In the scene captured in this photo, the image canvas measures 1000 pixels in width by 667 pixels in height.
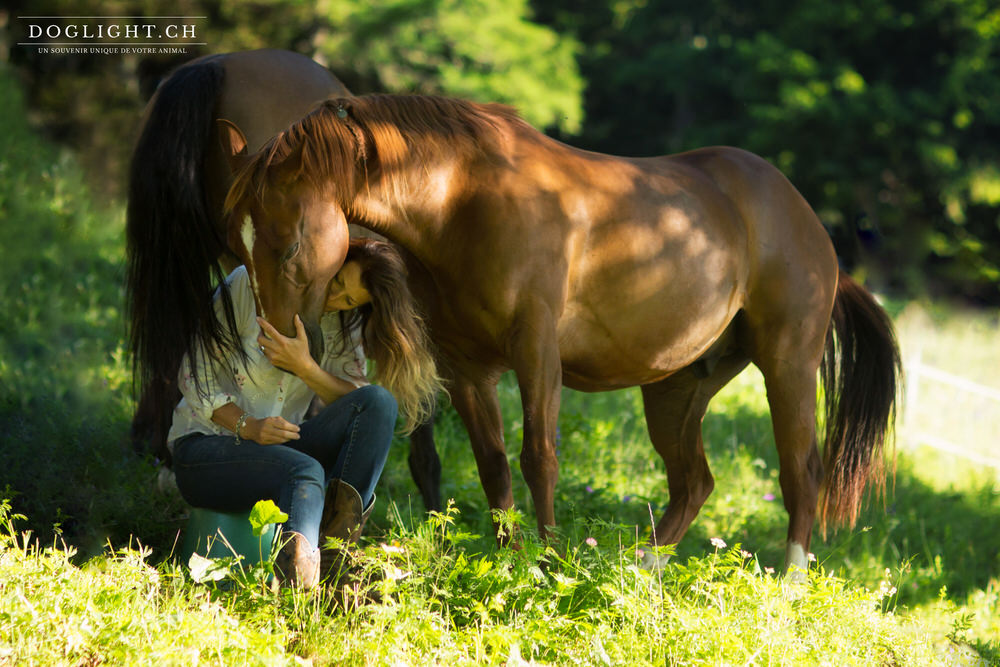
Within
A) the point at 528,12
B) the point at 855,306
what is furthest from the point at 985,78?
the point at 855,306

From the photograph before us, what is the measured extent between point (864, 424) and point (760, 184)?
1.35 metres

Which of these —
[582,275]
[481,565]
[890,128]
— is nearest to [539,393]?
[582,275]

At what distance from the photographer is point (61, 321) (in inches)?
280

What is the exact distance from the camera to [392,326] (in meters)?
3.12

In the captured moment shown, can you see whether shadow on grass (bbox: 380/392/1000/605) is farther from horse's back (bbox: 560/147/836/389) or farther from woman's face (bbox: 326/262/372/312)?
woman's face (bbox: 326/262/372/312)

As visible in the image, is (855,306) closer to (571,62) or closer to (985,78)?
(985,78)

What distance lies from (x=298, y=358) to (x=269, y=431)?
0.26 meters

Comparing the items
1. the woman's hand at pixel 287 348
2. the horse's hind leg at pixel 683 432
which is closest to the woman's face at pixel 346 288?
the woman's hand at pixel 287 348

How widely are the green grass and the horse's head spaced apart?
846 millimetres

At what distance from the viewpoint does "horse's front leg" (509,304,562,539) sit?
329 cm

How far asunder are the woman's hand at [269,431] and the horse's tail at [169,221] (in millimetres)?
790

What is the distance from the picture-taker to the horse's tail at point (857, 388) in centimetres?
445

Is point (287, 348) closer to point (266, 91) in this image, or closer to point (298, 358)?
point (298, 358)

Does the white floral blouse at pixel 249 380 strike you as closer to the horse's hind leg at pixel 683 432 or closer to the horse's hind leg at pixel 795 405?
the horse's hind leg at pixel 683 432
